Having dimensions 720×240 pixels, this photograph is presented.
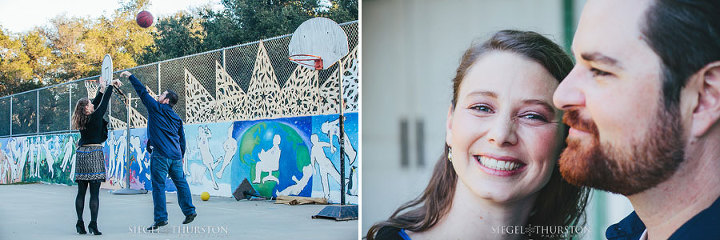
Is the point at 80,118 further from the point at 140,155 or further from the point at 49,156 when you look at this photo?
the point at 49,156

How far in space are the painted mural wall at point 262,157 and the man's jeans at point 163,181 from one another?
1.54 m

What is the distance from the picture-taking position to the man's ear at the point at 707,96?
2.54 m

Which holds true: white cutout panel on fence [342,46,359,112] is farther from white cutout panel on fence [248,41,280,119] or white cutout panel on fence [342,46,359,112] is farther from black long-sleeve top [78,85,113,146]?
black long-sleeve top [78,85,113,146]

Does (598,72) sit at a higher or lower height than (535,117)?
higher

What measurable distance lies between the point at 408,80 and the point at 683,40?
1.28 meters

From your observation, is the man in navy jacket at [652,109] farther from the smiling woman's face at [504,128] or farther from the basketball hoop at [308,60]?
the basketball hoop at [308,60]

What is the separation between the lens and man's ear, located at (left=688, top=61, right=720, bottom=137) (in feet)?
8.34

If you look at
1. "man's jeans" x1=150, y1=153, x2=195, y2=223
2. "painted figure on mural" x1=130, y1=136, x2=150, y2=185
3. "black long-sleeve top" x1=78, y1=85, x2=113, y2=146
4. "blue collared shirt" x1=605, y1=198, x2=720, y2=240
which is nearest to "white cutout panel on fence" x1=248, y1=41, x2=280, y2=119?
"painted figure on mural" x1=130, y1=136, x2=150, y2=185

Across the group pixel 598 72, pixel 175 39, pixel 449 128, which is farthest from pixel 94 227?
pixel 175 39

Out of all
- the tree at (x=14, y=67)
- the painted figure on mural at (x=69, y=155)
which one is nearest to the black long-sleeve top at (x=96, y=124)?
the tree at (x=14, y=67)

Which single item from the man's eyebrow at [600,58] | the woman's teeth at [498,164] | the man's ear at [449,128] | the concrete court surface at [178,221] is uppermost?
the man's eyebrow at [600,58]

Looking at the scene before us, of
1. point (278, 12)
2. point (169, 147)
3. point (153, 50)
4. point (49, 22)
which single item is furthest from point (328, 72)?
point (153, 50)

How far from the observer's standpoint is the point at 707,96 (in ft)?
8.37

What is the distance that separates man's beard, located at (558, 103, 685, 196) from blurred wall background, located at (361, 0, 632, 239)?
62 centimetres
